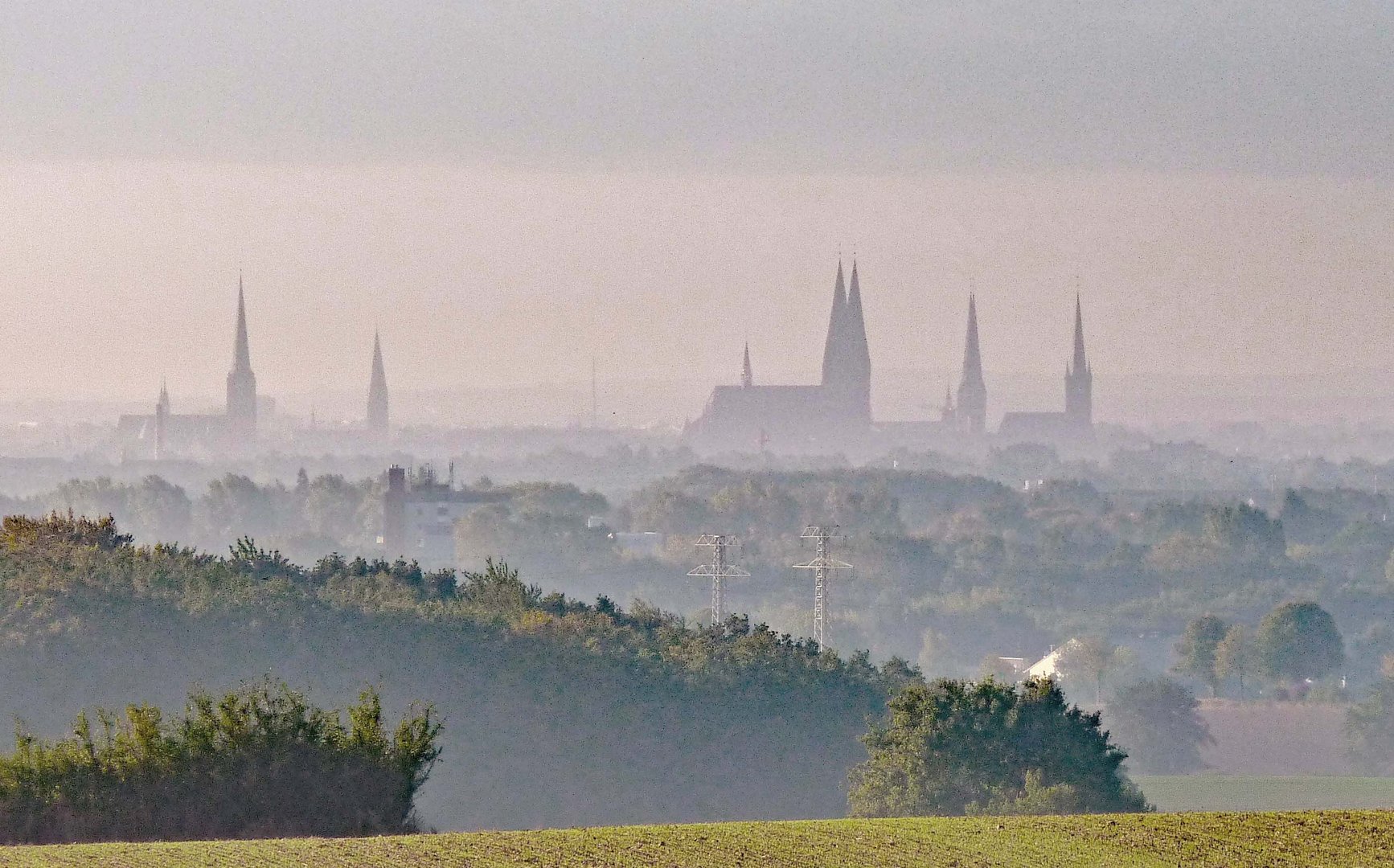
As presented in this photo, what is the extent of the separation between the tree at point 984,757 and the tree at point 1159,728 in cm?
4531

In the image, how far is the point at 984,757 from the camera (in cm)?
4294

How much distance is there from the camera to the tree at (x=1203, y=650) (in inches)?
4444

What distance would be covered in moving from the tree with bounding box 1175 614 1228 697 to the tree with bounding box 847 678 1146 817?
6969cm

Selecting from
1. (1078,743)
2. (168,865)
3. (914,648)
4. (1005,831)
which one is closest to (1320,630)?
(914,648)

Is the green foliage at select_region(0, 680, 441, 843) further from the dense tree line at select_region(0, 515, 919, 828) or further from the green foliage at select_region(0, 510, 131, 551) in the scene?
the green foliage at select_region(0, 510, 131, 551)

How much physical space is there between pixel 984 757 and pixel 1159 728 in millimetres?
50643

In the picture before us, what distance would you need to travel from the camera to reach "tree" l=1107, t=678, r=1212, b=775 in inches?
3530

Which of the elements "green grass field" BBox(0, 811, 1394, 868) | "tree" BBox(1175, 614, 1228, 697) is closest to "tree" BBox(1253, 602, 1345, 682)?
"tree" BBox(1175, 614, 1228, 697)

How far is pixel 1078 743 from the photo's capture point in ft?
144

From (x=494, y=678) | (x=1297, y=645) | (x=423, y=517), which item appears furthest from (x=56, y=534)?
Answer: (x=423, y=517)

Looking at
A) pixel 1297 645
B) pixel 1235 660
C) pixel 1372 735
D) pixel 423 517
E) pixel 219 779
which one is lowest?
pixel 1372 735

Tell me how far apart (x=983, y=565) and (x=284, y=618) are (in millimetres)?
102885

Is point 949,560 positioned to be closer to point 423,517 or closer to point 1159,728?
point 423,517

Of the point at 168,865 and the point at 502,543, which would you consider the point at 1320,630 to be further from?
the point at 168,865
